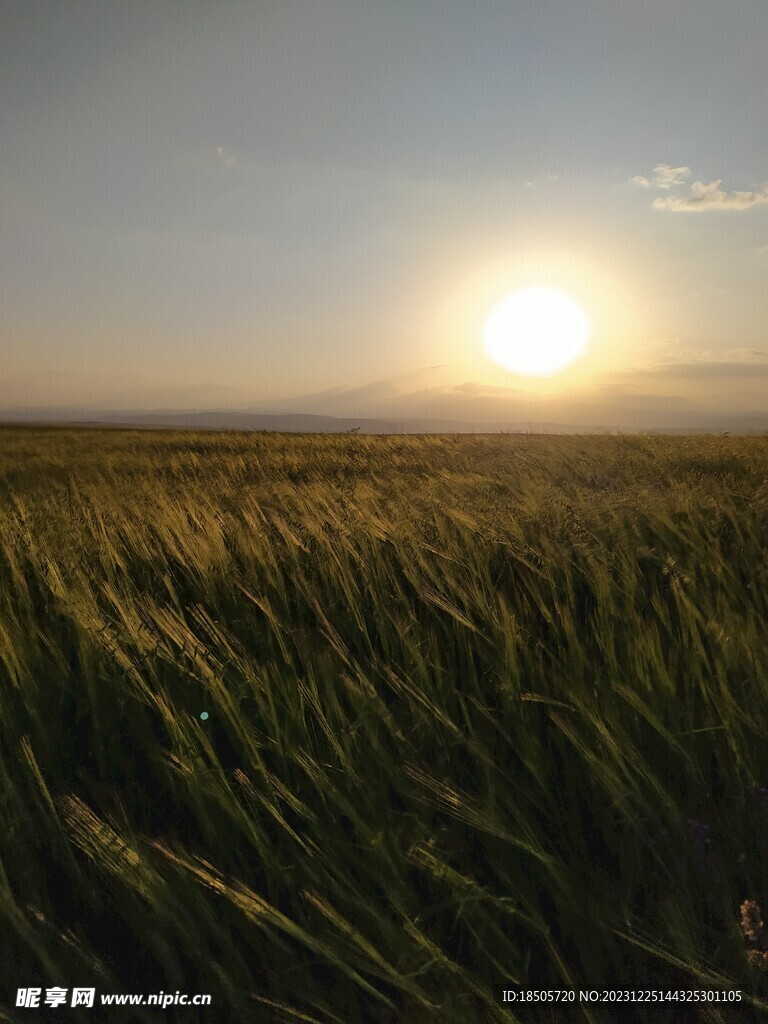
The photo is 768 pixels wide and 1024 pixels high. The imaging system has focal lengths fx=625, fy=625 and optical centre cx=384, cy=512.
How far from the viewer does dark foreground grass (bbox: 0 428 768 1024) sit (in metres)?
0.84

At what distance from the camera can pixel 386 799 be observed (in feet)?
3.43

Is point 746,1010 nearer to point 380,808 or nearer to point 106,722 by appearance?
point 380,808

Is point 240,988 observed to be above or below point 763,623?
below

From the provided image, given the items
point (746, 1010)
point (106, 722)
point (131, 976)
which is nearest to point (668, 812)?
point (746, 1010)

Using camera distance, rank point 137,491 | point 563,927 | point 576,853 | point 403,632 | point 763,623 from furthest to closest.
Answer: point 137,491 < point 763,623 < point 403,632 < point 576,853 < point 563,927

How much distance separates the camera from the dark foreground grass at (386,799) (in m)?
0.84

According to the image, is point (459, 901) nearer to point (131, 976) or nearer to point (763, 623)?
point (131, 976)

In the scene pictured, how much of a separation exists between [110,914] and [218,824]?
0.62 ft

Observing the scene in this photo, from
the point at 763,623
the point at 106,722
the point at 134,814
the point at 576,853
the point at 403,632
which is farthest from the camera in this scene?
the point at 763,623

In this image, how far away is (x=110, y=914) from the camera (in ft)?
3.09

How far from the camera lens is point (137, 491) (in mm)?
4504

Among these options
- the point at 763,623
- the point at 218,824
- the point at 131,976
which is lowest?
the point at 131,976

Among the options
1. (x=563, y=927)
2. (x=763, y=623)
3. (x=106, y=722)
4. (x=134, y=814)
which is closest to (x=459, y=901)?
(x=563, y=927)

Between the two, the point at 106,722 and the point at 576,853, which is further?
the point at 106,722
